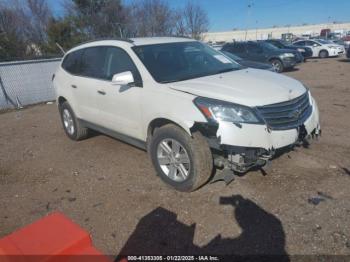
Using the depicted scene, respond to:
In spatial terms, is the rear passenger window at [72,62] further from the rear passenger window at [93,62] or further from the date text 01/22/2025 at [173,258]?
the date text 01/22/2025 at [173,258]

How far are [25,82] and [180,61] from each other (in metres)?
8.54

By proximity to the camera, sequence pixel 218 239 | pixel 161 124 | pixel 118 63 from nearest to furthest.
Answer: pixel 218 239, pixel 161 124, pixel 118 63

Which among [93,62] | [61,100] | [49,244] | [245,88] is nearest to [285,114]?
[245,88]

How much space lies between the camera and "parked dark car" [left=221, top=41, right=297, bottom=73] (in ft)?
50.4

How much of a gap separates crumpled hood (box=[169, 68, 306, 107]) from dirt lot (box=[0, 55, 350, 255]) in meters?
1.08

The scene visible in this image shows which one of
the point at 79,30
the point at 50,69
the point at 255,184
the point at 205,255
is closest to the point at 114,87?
the point at 255,184

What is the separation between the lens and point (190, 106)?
3.33 meters

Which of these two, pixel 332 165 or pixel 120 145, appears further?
pixel 120 145

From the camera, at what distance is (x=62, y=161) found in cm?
518

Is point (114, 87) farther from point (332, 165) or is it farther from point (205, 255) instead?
point (332, 165)

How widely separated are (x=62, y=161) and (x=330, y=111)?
5558 millimetres

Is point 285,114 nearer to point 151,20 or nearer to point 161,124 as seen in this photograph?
point 161,124

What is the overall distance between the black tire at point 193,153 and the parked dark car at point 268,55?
12.8 m

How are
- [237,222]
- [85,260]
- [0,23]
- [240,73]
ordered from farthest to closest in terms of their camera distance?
[0,23] → [240,73] → [237,222] → [85,260]
